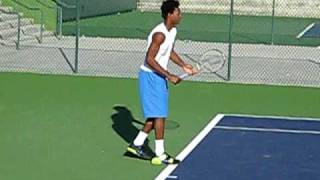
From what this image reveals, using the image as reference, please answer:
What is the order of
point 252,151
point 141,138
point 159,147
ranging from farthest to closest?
point 252,151 → point 141,138 → point 159,147

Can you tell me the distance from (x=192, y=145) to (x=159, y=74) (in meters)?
1.72

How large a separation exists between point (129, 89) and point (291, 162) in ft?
19.9

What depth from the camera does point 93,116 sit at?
12562 mm

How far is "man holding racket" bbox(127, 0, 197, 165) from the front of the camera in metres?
9.17

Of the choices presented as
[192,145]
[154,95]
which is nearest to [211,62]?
[192,145]

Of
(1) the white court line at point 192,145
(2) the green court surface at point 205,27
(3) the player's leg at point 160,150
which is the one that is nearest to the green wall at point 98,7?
(2) the green court surface at point 205,27

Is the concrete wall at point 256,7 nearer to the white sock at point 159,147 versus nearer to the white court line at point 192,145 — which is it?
the white court line at point 192,145

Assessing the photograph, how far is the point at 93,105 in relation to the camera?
1352cm

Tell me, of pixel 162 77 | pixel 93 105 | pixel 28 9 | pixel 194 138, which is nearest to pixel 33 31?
pixel 28 9

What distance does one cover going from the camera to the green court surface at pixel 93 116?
31.1 ft

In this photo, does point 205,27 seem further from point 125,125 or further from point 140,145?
point 140,145

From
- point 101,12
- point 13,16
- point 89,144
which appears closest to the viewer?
point 89,144

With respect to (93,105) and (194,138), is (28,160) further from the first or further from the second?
(93,105)

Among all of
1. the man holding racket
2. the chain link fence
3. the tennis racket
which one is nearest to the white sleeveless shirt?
the man holding racket
